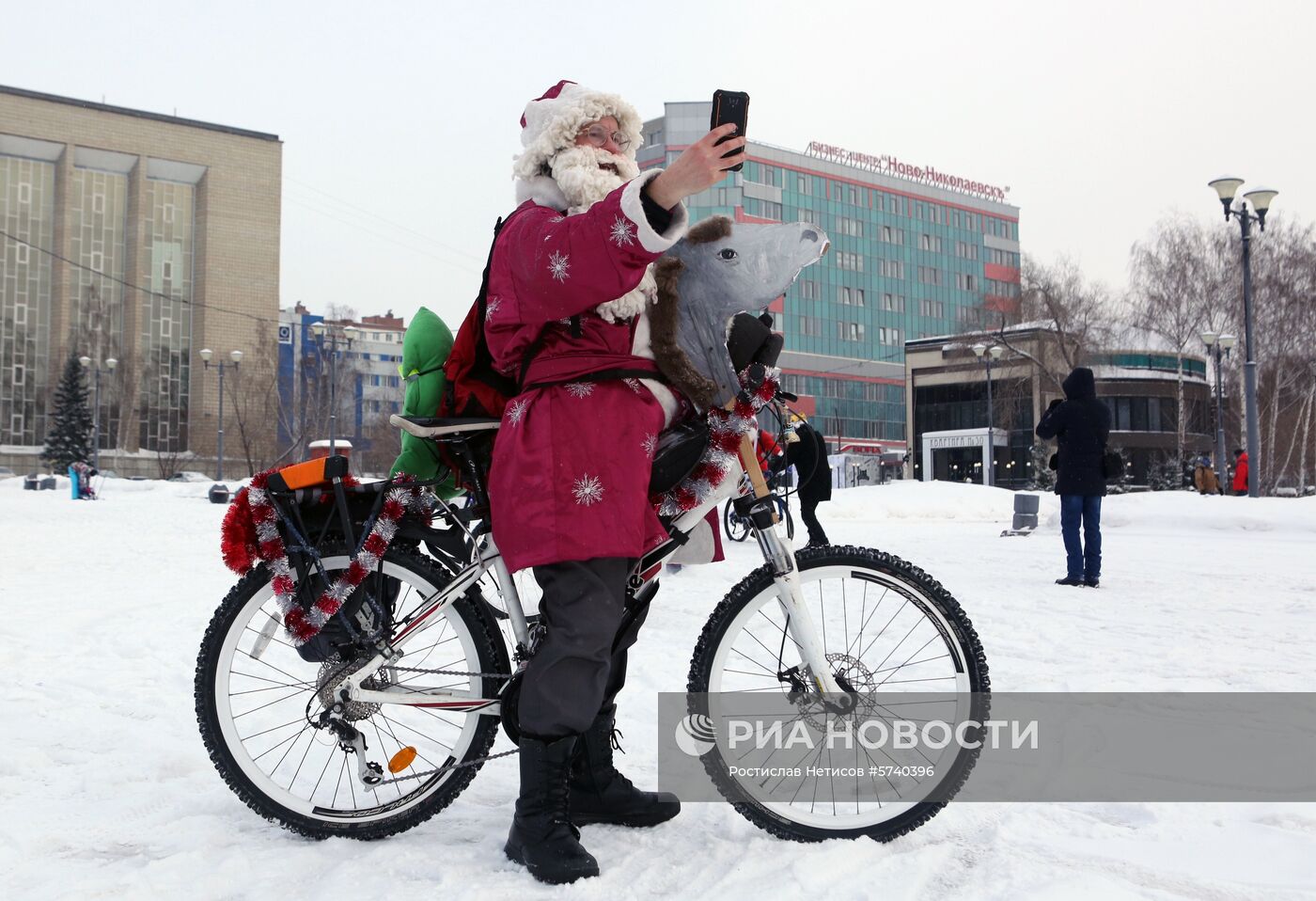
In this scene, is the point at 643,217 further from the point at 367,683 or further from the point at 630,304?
the point at 367,683

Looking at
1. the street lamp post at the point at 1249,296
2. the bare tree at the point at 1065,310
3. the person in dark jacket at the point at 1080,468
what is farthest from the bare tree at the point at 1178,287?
the person in dark jacket at the point at 1080,468

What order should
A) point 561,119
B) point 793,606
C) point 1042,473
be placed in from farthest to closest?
point 1042,473 < point 793,606 < point 561,119

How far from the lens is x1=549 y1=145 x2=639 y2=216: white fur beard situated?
2.19 meters

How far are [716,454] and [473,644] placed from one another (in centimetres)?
78

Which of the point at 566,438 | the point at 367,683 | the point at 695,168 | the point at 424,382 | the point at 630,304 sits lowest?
the point at 367,683

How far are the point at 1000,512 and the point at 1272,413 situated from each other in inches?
741

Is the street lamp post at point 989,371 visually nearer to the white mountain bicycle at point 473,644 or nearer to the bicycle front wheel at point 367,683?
the white mountain bicycle at point 473,644

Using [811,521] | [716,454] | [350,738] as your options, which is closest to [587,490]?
[716,454]

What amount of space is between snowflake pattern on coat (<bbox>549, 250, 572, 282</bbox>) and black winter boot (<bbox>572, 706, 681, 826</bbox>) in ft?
4.04

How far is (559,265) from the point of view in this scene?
2.03 m

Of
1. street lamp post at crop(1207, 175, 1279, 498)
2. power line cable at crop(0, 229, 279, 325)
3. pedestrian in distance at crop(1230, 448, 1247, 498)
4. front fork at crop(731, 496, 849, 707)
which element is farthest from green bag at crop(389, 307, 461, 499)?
power line cable at crop(0, 229, 279, 325)

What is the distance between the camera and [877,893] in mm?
2051

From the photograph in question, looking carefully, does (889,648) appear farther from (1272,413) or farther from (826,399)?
(826,399)

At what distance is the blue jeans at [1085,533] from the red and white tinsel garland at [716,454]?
6364mm
